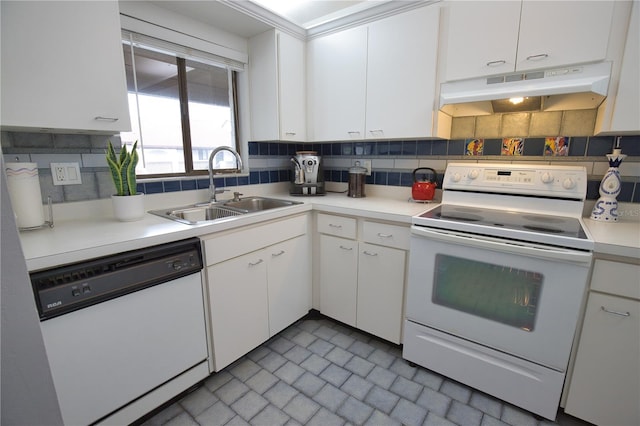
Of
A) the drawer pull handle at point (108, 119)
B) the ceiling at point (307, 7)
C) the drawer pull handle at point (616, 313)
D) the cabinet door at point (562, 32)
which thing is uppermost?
the ceiling at point (307, 7)

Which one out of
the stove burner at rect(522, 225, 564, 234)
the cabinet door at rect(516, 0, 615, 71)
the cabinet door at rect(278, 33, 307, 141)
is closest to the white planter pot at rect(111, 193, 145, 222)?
the cabinet door at rect(278, 33, 307, 141)

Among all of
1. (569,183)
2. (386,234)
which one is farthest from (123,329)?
(569,183)

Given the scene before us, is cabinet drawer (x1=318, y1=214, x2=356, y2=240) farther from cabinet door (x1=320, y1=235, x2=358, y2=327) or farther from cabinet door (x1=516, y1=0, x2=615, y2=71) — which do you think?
cabinet door (x1=516, y1=0, x2=615, y2=71)

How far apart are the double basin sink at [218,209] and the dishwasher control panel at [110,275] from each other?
0.32 m

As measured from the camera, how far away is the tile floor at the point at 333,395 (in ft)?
4.42

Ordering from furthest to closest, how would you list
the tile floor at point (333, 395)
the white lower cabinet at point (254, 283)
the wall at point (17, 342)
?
the white lower cabinet at point (254, 283)
the tile floor at point (333, 395)
the wall at point (17, 342)

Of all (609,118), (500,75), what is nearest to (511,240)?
(609,118)

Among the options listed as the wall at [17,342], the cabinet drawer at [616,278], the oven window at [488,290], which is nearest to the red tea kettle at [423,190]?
the oven window at [488,290]

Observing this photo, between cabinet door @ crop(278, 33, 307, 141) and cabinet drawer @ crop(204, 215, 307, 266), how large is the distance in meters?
0.70

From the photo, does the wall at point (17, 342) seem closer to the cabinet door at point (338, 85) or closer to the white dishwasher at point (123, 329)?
the white dishwasher at point (123, 329)

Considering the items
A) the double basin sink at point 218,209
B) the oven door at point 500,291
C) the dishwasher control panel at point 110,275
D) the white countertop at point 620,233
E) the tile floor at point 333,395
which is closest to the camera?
the dishwasher control panel at point 110,275

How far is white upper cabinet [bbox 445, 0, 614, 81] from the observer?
1.27 metres

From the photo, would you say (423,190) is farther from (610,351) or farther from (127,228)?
(127,228)

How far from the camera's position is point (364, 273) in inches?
72.1
